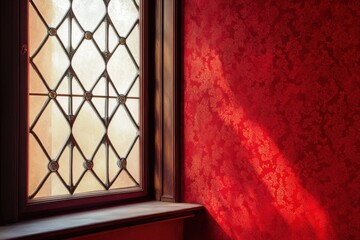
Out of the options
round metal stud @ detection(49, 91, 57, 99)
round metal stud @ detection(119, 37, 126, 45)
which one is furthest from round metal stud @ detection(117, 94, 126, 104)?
round metal stud @ detection(49, 91, 57, 99)

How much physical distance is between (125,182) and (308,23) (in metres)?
1.32

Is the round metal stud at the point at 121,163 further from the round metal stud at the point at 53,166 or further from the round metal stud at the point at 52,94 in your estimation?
the round metal stud at the point at 52,94

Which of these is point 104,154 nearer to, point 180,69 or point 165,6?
point 180,69

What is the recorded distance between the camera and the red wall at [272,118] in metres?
2.09

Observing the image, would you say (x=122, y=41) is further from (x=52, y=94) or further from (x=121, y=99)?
(x=52, y=94)

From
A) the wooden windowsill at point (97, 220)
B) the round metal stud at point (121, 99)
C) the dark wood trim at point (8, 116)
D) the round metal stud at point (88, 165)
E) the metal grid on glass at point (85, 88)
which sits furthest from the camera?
the round metal stud at point (121, 99)

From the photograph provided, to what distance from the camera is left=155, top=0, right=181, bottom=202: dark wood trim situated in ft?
8.95

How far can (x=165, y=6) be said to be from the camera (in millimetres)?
2787

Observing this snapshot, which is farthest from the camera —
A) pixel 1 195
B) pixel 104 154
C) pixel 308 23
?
pixel 104 154

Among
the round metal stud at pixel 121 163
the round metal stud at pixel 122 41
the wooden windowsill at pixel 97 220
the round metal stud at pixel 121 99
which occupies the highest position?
the round metal stud at pixel 122 41

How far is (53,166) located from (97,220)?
37cm

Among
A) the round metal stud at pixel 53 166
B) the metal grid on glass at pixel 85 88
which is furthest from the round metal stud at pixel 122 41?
the round metal stud at pixel 53 166

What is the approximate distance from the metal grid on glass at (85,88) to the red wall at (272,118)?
1.12 feet

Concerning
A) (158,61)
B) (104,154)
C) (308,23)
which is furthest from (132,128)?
(308,23)
